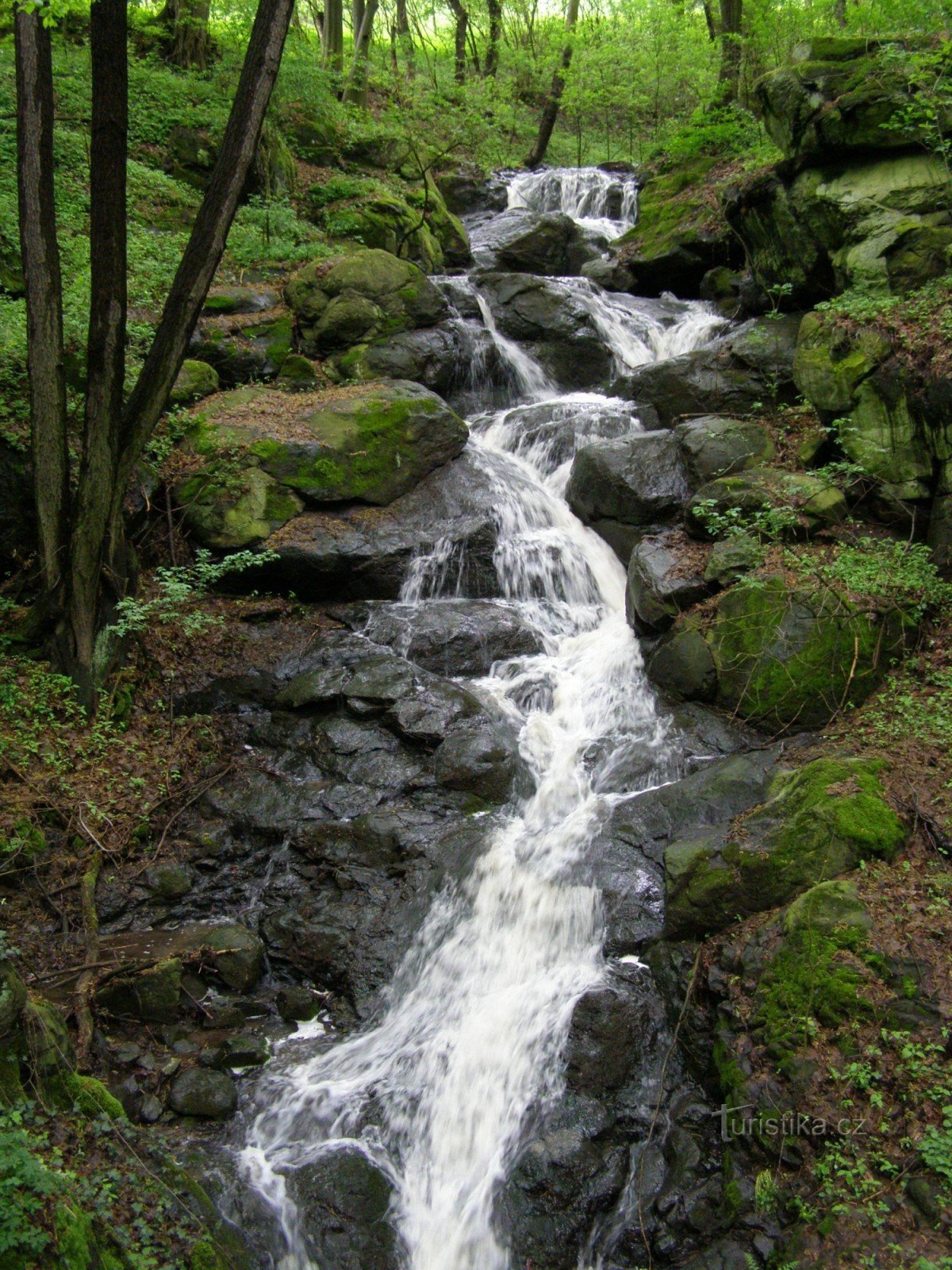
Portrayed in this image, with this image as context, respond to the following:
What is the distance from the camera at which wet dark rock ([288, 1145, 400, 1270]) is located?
4.04 meters

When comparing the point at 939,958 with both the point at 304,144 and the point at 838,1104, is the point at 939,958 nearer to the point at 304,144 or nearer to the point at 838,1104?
the point at 838,1104

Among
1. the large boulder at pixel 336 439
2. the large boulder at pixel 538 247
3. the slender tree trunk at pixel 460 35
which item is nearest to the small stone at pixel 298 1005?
the large boulder at pixel 336 439

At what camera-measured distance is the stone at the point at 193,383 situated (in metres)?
9.68

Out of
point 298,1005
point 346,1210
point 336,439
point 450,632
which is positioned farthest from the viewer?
point 336,439

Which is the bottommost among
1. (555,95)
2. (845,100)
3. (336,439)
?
(336,439)

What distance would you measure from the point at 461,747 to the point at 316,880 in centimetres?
167

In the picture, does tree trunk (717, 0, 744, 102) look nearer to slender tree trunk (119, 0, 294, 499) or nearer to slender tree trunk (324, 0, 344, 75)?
slender tree trunk (324, 0, 344, 75)

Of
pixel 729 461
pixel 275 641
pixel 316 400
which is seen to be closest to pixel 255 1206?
pixel 275 641

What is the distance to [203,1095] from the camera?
4.62m

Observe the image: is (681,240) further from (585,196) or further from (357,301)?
(585,196)

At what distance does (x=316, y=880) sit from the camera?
6.23 m

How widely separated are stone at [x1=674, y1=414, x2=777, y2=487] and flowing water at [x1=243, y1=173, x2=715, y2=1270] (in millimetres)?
1642

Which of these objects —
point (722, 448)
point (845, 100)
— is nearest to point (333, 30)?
point (845, 100)

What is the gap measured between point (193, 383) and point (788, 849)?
863 centimetres
